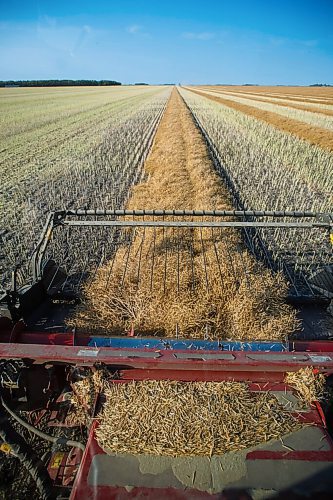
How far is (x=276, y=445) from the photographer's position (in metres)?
1.74

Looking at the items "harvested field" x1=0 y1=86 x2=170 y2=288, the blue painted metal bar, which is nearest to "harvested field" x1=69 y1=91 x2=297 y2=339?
the blue painted metal bar

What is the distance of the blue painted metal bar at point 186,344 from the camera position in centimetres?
238

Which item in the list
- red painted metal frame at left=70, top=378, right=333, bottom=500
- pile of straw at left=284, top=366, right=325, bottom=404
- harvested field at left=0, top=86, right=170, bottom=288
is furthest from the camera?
harvested field at left=0, top=86, right=170, bottom=288

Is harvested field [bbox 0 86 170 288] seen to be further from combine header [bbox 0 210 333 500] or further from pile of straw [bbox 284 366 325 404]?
pile of straw [bbox 284 366 325 404]

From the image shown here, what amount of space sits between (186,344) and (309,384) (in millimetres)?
818

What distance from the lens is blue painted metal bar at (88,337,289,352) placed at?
2383mm

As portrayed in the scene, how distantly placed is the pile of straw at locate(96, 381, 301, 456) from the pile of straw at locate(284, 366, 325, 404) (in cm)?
15

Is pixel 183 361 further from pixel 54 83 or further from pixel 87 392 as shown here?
pixel 54 83

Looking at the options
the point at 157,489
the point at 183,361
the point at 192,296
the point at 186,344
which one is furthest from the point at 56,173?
the point at 157,489

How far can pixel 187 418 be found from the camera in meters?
1.77

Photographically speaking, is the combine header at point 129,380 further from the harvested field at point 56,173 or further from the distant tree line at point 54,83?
the distant tree line at point 54,83

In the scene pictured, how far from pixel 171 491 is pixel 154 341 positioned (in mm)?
973

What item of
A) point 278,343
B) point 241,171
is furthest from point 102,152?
point 278,343

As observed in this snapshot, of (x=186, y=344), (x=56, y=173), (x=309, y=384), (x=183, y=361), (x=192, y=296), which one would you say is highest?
(x=183, y=361)
